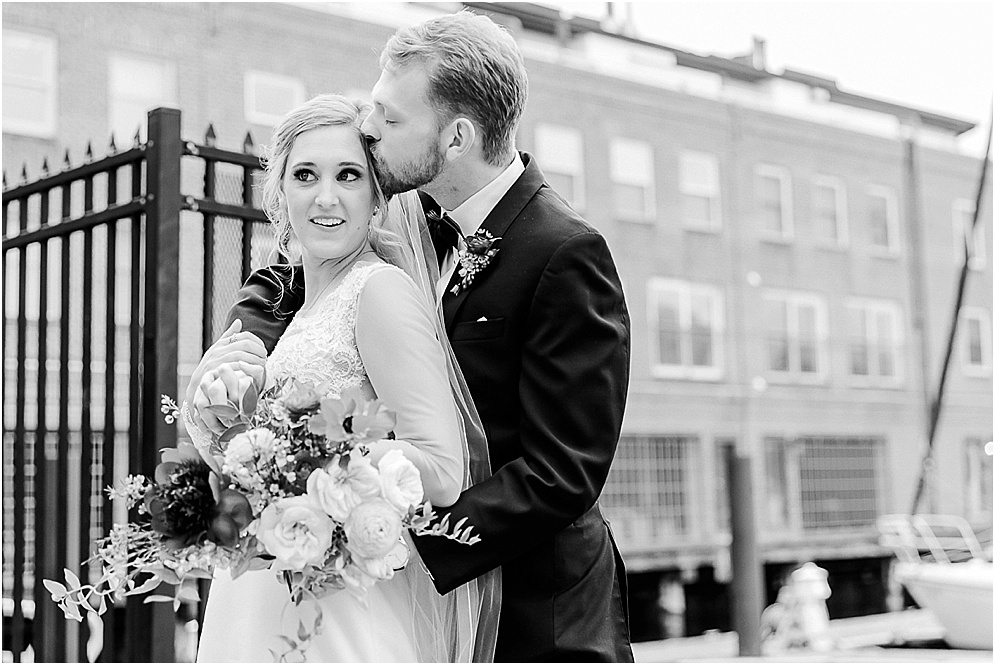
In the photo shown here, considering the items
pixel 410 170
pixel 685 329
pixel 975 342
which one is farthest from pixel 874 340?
pixel 410 170

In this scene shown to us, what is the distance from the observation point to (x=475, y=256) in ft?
7.89

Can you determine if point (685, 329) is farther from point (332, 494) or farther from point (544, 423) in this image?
point (332, 494)

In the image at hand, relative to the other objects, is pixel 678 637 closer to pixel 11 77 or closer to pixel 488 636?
pixel 11 77

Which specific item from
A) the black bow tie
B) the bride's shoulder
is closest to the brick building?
the black bow tie

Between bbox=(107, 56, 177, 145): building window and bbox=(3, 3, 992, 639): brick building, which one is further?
bbox=(3, 3, 992, 639): brick building

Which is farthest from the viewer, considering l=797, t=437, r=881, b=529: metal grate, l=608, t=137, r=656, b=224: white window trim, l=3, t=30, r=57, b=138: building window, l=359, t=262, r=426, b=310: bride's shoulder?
l=797, t=437, r=881, b=529: metal grate

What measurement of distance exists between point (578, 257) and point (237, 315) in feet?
2.72

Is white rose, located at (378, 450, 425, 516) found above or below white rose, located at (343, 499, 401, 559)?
above

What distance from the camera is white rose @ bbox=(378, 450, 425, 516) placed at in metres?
1.96

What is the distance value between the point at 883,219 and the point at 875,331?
273 cm

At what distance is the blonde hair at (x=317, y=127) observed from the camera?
2369 millimetres

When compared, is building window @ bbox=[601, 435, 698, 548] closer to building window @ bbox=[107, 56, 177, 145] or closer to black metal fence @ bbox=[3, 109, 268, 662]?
building window @ bbox=[107, 56, 177, 145]

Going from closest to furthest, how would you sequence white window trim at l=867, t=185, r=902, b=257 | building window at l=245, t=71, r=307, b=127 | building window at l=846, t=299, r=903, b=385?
1. building window at l=245, t=71, r=307, b=127
2. building window at l=846, t=299, r=903, b=385
3. white window trim at l=867, t=185, r=902, b=257

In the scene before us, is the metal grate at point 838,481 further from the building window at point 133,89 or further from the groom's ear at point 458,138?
the groom's ear at point 458,138
